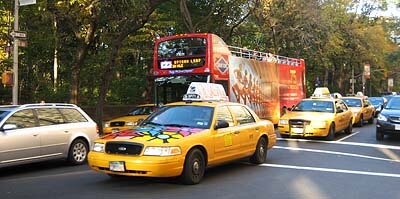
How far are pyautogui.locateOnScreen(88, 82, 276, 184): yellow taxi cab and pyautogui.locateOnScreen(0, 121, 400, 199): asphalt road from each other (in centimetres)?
33

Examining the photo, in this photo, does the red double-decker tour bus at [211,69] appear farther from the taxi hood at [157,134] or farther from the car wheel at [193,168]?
the car wheel at [193,168]

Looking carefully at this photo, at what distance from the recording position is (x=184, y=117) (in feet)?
31.5

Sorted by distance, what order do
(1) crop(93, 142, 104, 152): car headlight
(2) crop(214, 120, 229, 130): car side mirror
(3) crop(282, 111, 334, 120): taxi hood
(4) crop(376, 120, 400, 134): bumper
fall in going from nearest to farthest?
(1) crop(93, 142, 104, 152): car headlight, (2) crop(214, 120, 229, 130): car side mirror, (4) crop(376, 120, 400, 134): bumper, (3) crop(282, 111, 334, 120): taxi hood

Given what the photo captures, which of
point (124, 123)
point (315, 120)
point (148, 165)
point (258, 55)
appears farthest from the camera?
point (258, 55)

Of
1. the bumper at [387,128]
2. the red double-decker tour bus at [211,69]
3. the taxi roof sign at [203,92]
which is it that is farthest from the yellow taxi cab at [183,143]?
the bumper at [387,128]

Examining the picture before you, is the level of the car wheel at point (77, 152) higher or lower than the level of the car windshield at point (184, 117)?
lower

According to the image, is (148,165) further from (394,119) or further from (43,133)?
(394,119)

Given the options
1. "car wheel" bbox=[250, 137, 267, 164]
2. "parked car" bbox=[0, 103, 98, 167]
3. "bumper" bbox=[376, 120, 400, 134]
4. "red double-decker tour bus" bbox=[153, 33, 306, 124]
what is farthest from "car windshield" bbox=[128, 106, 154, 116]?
"bumper" bbox=[376, 120, 400, 134]

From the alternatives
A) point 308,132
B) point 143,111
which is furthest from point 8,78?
point 308,132

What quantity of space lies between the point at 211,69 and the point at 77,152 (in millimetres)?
6622

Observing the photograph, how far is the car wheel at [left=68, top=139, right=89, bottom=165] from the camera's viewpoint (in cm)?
1141

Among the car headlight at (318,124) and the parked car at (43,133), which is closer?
the parked car at (43,133)

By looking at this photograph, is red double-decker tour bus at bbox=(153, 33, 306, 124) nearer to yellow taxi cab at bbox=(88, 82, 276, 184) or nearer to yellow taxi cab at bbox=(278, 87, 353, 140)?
yellow taxi cab at bbox=(278, 87, 353, 140)

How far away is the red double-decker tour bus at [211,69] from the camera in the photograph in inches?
669
